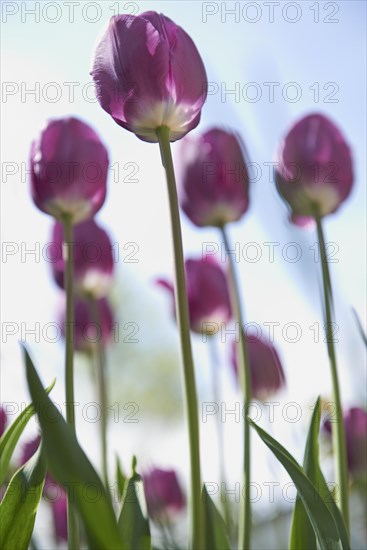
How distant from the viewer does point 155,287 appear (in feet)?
2.83

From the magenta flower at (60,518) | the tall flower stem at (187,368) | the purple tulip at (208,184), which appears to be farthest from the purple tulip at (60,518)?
the tall flower stem at (187,368)

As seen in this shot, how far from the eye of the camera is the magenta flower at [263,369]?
0.74m

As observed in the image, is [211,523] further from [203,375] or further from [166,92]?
[203,375]

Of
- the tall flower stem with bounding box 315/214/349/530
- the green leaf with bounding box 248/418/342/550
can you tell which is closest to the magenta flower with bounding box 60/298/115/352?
the tall flower stem with bounding box 315/214/349/530

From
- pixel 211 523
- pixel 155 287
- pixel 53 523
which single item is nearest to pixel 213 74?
pixel 211 523

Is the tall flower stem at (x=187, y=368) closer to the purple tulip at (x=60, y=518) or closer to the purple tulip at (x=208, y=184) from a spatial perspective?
the purple tulip at (x=208, y=184)

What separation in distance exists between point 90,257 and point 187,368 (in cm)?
50

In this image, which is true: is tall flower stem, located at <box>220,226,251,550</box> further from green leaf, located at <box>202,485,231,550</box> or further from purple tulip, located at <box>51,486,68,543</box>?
purple tulip, located at <box>51,486,68,543</box>

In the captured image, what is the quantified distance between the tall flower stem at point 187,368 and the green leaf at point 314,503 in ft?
0.12

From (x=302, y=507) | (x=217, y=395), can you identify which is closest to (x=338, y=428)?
(x=302, y=507)

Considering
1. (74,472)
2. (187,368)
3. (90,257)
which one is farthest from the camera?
→ (90,257)

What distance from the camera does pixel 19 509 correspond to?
39 centimetres

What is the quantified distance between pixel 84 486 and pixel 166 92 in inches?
9.9

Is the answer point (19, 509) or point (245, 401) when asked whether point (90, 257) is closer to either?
A: point (245, 401)
